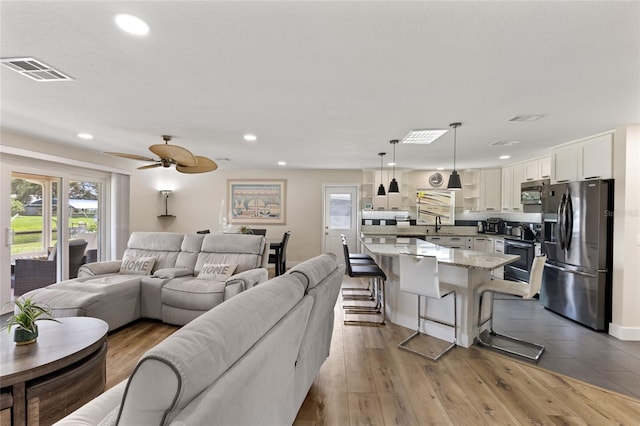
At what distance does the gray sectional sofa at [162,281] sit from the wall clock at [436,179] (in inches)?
172

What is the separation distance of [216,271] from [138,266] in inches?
46.0

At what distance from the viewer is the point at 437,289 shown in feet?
9.00

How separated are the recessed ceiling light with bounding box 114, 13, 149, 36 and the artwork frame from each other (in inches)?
216

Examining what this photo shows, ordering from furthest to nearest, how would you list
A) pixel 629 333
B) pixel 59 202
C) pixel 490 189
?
pixel 490 189, pixel 59 202, pixel 629 333

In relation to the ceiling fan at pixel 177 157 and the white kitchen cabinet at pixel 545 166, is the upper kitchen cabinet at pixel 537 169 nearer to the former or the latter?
the white kitchen cabinet at pixel 545 166

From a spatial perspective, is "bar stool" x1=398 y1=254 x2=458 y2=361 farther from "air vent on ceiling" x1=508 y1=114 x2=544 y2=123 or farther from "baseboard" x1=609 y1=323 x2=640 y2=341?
"baseboard" x1=609 y1=323 x2=640 y2=341

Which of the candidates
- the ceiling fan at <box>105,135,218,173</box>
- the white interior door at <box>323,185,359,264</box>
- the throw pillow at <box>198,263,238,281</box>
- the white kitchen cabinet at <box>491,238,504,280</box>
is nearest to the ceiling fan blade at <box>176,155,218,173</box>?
the ceiling fan at <box>105,135,218,173</box>

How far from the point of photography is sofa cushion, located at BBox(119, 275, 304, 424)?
0.74 metres

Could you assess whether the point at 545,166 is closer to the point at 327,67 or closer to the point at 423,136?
the point at 423,136

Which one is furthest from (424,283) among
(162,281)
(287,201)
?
(287,201)

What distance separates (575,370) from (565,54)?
8.56ft

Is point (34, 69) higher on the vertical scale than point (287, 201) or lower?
higher

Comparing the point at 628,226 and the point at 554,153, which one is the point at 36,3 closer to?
the point at 628,226

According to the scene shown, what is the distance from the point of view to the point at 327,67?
1978 mm
